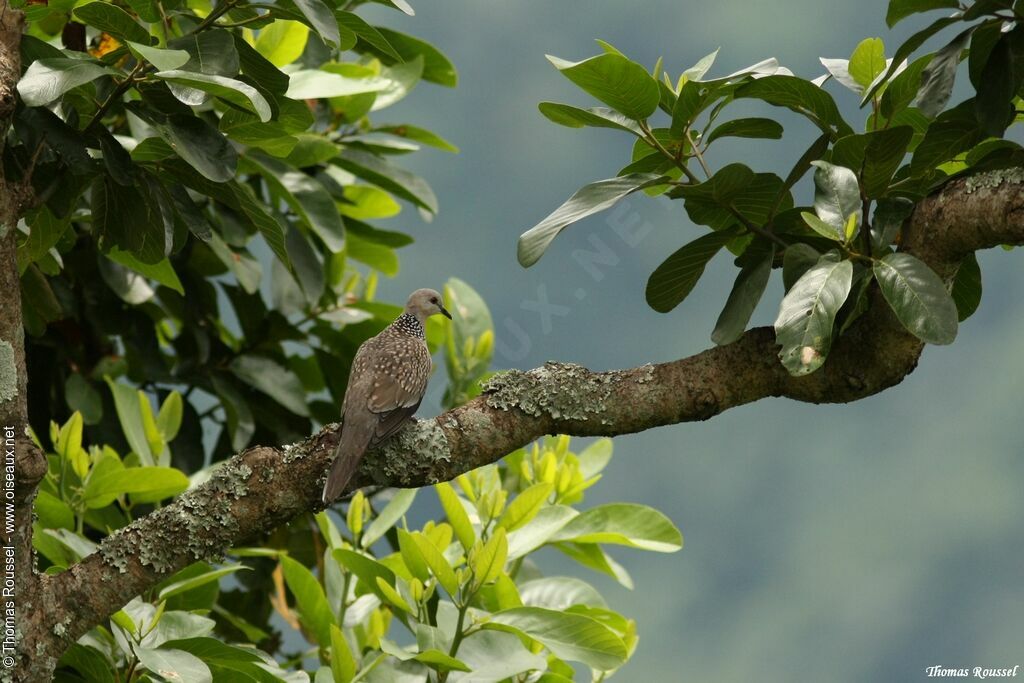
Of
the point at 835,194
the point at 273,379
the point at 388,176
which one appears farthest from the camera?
the point at 388,176

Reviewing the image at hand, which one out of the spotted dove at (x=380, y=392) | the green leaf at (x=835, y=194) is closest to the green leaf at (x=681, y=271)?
the green leaf at (x=835, y=194)

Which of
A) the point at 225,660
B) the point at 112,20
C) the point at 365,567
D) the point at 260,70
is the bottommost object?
the point at 225,660

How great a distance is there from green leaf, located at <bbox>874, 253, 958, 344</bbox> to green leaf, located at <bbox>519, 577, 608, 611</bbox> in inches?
61.5

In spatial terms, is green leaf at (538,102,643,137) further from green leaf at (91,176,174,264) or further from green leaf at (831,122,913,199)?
green leaf at (91,176,174,264)

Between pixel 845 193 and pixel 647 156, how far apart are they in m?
0.44

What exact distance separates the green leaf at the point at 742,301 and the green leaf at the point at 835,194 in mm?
178

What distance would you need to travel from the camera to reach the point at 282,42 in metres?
4.03

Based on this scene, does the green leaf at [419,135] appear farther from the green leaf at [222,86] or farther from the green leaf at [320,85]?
the green leaf at [222,86]

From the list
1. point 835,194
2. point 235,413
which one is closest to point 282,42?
point 235,413

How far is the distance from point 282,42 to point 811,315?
2.49 metres

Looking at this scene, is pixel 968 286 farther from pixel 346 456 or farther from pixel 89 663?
pixel 89 663

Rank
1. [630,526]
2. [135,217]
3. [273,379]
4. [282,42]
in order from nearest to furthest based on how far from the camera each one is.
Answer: [135,217] < [630,526] < [282,42] < [273,379]

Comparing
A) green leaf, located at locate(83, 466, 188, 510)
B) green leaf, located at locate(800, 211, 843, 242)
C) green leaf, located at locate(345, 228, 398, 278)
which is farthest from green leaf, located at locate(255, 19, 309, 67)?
green leaf, located at locate(800, 211, 843, 242)

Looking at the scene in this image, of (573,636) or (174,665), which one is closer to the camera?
(174,665)
